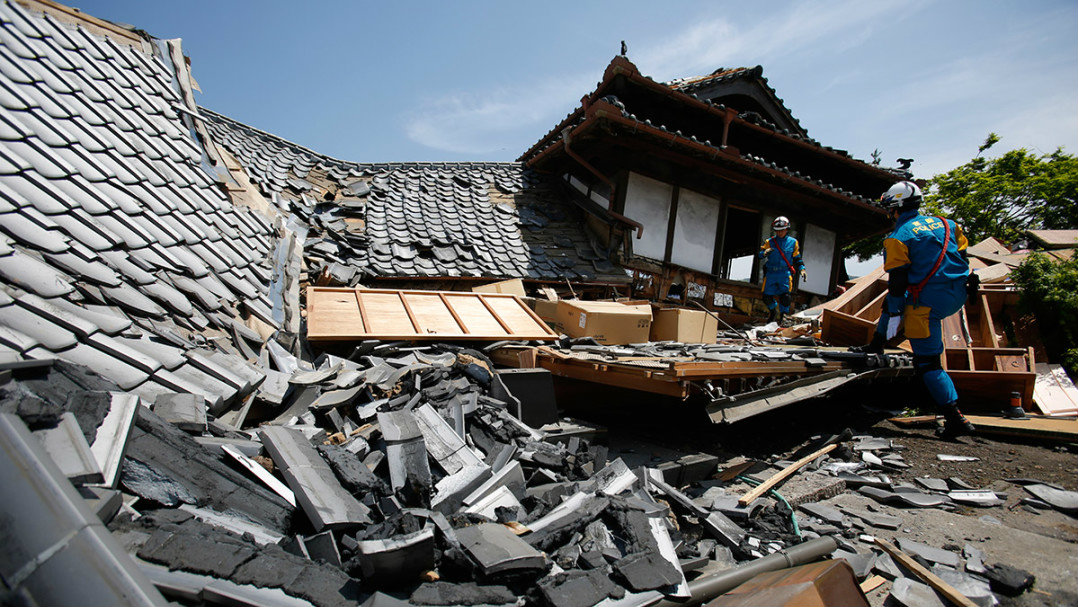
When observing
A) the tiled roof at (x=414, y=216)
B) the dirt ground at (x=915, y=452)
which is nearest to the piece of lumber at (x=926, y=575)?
the dirt ground at (x=915, y=452)

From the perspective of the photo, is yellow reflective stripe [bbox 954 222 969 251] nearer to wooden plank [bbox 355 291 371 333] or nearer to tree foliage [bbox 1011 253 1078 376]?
tree foliage [bbox 1011 253 1078 376]

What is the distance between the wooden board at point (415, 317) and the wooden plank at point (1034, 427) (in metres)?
5.03

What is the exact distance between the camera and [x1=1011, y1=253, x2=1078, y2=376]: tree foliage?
21.9ft

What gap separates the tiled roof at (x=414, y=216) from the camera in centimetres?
859

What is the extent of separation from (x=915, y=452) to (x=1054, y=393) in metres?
2.82

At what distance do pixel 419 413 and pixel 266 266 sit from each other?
3.45 meters

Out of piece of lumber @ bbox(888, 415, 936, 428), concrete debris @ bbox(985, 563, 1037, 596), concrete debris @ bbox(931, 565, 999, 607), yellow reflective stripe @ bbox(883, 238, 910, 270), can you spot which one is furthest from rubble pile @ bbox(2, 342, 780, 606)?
piece of lumber @ bbox(888, 415, 936, 428)

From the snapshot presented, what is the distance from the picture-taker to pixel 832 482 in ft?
13.2

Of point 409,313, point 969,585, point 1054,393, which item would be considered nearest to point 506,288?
point 409,313

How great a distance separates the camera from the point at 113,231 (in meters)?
3.68

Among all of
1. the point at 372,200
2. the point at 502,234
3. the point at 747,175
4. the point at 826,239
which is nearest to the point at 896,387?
the point at 747,175

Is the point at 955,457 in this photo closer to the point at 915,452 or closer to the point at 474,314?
the point at 915,452

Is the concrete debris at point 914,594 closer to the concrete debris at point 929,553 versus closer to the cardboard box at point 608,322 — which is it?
the concrete debris at point 929,553

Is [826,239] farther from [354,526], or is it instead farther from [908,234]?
[354,526]
